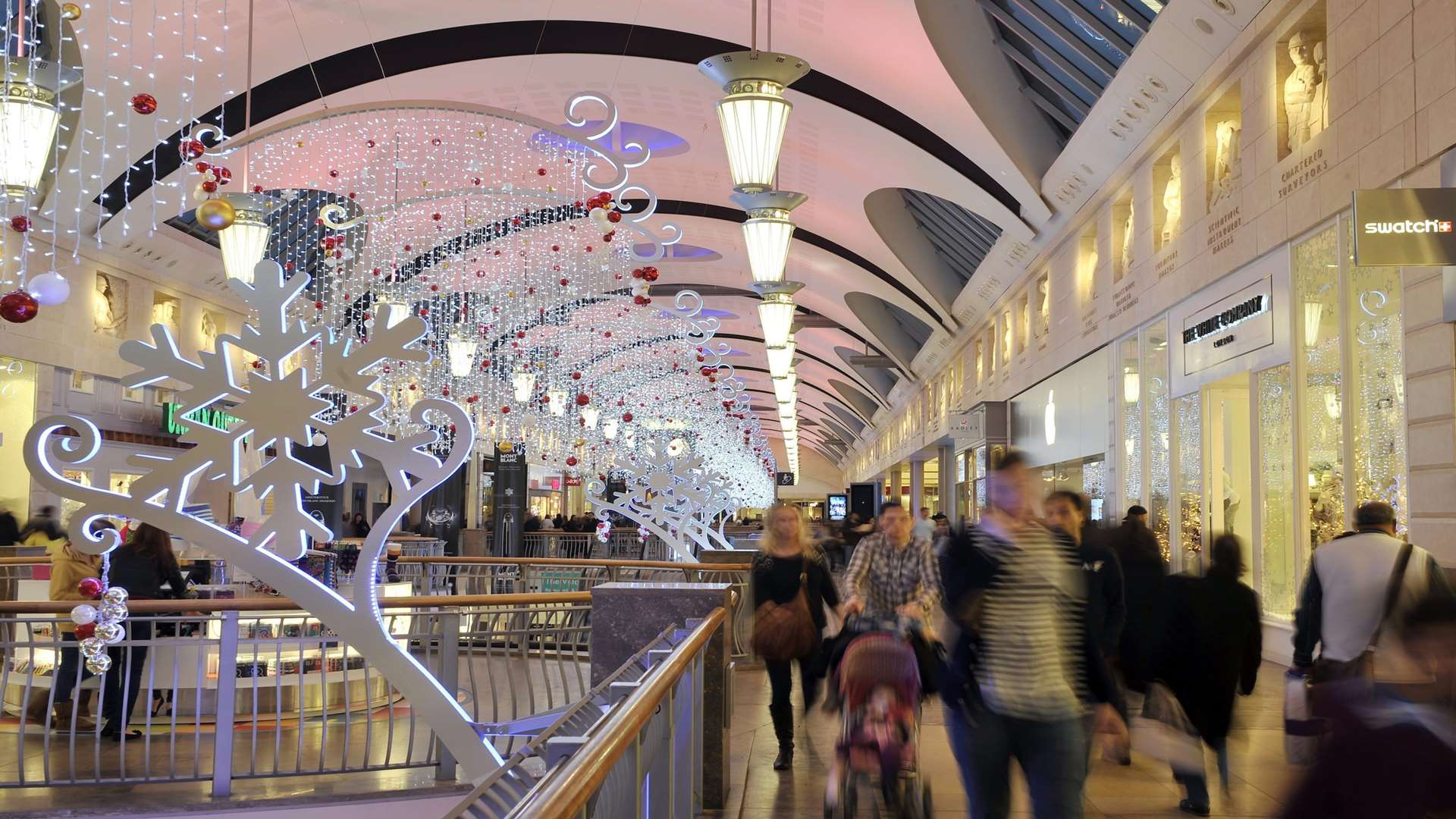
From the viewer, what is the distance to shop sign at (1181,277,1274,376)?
32.0 ft

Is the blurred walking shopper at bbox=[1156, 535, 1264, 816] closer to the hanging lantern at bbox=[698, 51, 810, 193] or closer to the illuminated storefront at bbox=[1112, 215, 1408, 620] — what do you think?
the illuminated storefront at bbox=[1112, 215, 1408, 620]

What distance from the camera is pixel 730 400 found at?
22.8 metres

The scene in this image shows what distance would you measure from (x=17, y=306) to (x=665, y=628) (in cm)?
315

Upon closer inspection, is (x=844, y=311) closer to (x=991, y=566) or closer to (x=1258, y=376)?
(x=1258, y=376)

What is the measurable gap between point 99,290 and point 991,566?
19.3 m

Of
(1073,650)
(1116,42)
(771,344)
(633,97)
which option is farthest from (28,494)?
(1073,650)

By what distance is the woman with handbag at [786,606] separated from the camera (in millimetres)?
6438

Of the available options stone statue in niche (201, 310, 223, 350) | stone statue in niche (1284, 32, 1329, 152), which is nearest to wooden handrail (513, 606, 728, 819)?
stone statue in niche (1284, 32, 1329, 152)

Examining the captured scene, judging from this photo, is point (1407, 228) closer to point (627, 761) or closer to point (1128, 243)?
point (627, 761)

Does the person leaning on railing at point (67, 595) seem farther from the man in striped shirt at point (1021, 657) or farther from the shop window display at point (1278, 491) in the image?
the shop window display at point (1278, 491)

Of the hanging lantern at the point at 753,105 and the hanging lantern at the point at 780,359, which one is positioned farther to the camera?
the hanging lantern at the point at 780,359

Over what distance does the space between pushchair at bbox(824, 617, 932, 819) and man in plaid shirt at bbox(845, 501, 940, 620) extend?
1.88 feet

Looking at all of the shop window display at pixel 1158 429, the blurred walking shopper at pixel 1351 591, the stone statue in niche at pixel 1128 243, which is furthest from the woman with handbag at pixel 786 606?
the stone statue in niche at pixel 1128 243

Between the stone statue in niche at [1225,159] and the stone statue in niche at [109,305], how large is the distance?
641 inches
